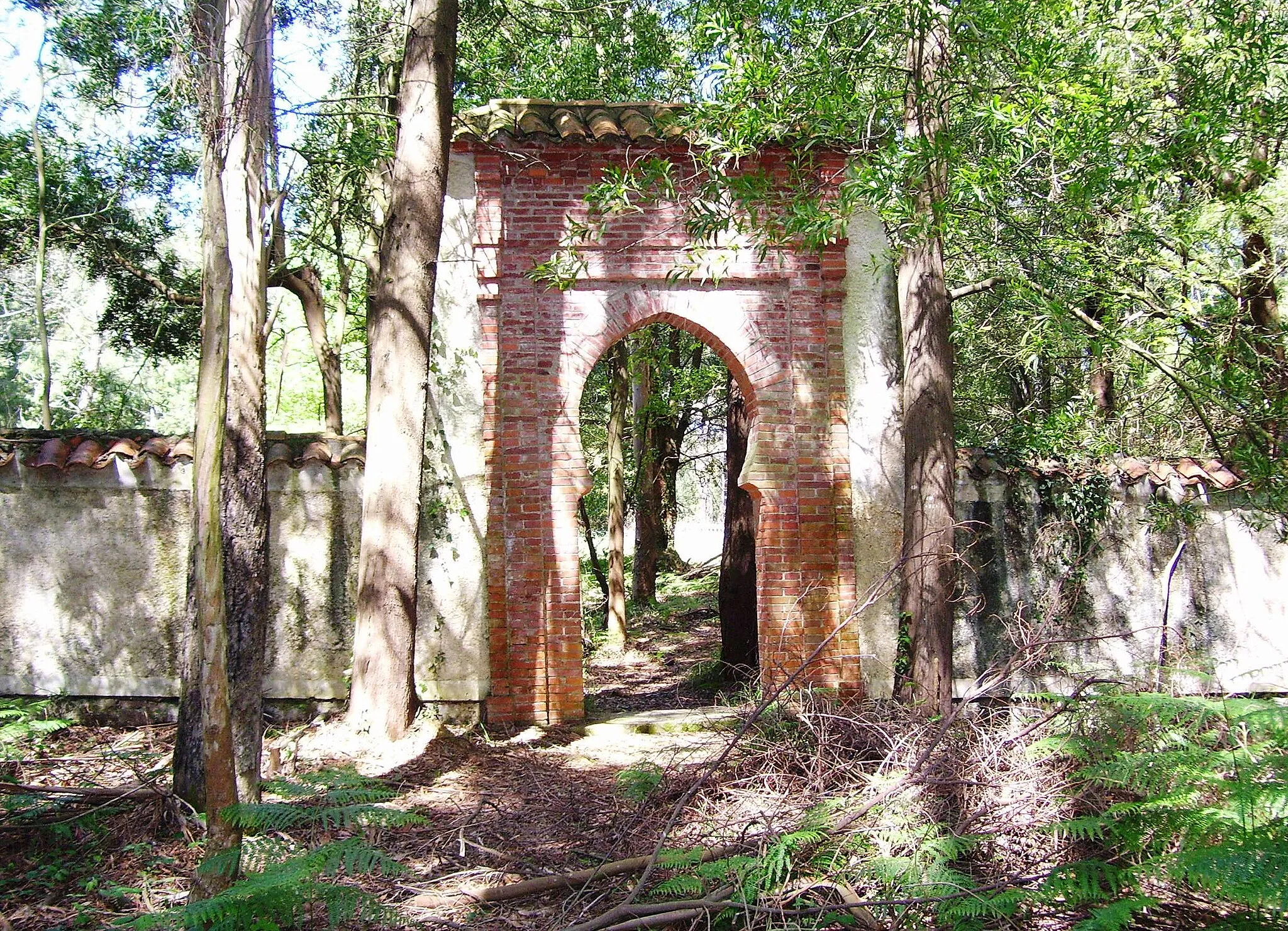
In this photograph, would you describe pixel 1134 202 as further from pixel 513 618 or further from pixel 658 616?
pixel 658 616

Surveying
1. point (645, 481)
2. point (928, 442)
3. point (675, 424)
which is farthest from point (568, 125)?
point (675, 424)

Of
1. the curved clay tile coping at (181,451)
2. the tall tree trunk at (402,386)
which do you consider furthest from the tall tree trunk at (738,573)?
the curved clay tile coping at (181,451)

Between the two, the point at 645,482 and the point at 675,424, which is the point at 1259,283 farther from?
the point at 645,482

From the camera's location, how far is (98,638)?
7.88 metres

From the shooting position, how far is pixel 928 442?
715cm

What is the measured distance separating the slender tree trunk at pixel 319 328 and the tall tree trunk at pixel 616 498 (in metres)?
4.19

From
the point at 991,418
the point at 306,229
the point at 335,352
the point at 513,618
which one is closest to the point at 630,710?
the point at 513,618

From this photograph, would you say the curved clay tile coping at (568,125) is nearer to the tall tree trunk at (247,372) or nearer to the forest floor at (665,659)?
the tall tree trunk at (247,372)

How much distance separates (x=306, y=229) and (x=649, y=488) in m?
7.05

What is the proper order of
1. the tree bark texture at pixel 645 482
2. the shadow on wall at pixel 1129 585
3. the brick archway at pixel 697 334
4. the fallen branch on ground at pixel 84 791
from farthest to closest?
the tree bark texture at pixel 645 482 → the shadow on wall at pixel 1129 585 → the brick archway at pixel 697 334 → the fallen branch on ground at pixel 84 791

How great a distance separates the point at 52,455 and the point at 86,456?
0.86ft

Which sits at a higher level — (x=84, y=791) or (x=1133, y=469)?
(x=1133, y=469)

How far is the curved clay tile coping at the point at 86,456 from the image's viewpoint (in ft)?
25.5

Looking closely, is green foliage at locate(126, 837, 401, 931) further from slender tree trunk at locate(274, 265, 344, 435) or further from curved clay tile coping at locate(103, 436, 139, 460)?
slender tree trunk at locate(274, 265, 344, 435)
